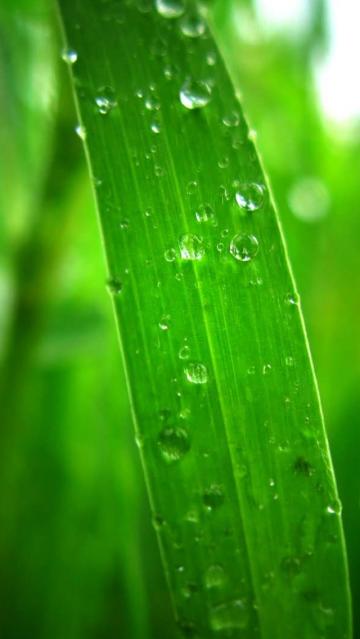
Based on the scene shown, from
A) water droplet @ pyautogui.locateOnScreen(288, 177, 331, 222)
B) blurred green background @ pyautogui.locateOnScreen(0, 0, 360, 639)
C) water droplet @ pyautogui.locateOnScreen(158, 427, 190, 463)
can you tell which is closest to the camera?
water droplet @ pyautogui.locateOnScreen(158, 427, 190, 463)

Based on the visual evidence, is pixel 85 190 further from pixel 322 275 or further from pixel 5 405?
pixel 322 275

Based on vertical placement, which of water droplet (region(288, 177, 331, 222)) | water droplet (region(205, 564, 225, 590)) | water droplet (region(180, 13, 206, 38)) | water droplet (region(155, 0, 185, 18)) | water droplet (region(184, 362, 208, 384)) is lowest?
water droplet (region(205, 564, 225, 590))

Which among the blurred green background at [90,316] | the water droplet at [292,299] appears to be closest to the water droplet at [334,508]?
the water droplet at [292,299]

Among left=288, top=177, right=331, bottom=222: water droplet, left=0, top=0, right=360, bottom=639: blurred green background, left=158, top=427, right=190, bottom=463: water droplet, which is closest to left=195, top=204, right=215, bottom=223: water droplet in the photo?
left=158, top=427, right=190, bottom=463: water droplet

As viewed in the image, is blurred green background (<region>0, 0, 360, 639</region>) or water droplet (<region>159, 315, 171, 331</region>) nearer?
water droplet (<region>159, 315, 171, 331</region>)

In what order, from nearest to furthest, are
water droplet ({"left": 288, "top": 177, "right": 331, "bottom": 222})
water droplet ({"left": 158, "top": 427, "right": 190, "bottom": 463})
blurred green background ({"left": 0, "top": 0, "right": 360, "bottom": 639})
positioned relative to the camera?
1. water droplet ({"left": 158, "top": 427, "right": 190, "bottom": 463})
2. blurred green background ({"left": 0, "top": 0, "right": 360, "bottom": 639})
3. water droplet ({"left": 288, "top": 177, "right": 331, "bottom": 222})

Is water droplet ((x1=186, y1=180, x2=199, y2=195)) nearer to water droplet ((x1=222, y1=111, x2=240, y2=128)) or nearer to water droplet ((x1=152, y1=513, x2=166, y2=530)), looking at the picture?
water droplet ((x1=222, y1=111, x2=240, y2=128))

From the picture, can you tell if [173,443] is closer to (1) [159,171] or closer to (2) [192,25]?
(1) [159,171]
